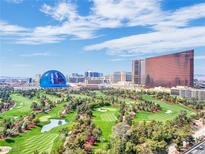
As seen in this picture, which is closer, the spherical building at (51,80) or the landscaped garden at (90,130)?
the landscaped garden at (90,130)

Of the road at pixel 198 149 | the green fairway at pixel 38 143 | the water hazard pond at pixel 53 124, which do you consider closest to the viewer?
the road at pixel 198 149

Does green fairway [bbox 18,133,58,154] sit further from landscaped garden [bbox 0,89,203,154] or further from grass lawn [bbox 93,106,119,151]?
grass lawn [bbox 93,106,119,151]

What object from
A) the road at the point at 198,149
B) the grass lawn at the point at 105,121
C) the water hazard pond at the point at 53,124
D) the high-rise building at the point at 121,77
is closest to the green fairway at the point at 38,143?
the water hazard pond at the point at 53,124

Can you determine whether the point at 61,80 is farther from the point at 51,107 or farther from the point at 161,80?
the point at 161,80

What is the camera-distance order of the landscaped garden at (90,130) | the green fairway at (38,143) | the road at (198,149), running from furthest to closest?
the green fairway at (38,143), the road at (198,149), the landscaped garden at (90,130)

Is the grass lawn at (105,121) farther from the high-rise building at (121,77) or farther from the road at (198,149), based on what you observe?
the high-rise building at (121,77)

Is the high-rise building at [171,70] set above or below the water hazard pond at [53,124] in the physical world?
above

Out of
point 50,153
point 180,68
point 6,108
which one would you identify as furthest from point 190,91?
point 50,153
